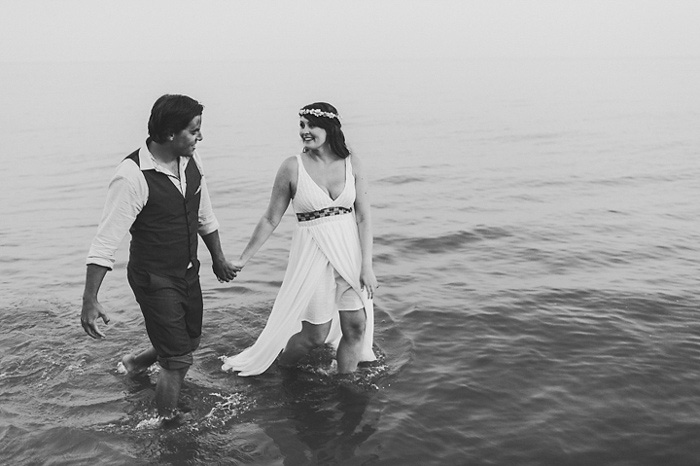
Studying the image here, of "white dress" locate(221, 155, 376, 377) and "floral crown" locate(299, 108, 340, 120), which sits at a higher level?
"floral crown" locate(299, 108, 340, 120)

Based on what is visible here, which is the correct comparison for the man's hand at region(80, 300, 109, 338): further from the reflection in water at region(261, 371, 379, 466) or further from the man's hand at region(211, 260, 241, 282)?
the reflection in water at region(261, 371, 379, 466)

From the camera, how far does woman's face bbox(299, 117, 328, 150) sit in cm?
586

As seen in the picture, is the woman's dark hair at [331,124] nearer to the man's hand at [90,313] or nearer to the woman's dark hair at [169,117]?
Answer: the woman's dark hair at [169,117]

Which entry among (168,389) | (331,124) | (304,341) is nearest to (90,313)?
(168,389)

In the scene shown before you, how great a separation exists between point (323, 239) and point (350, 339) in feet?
3.06

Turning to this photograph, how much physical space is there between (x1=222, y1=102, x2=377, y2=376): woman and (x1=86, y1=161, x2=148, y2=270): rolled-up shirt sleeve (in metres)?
1.24

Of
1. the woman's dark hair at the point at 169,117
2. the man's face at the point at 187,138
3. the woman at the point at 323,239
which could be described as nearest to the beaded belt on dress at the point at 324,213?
the woman at the point at 323,239

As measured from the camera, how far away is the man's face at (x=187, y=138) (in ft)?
16.3

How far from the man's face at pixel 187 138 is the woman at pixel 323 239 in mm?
1074

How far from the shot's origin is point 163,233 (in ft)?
16.8

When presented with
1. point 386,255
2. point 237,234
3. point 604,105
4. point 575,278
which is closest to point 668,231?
point 575,278

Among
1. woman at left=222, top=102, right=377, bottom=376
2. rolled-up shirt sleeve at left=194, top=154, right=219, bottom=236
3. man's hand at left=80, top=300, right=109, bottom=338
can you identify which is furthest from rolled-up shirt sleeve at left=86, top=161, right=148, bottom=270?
woman at left=222, top=102, right=377, bottom=376

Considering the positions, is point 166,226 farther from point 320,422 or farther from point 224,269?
point 320,422

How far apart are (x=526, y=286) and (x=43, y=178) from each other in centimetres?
1574
